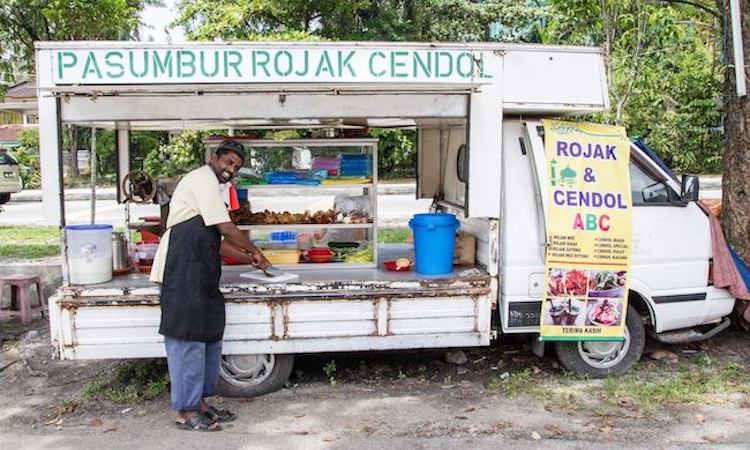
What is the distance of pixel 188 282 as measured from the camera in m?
4.21

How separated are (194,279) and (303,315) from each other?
809mm

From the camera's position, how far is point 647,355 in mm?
5680

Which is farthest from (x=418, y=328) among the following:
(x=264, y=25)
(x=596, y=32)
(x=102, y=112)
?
(x=264, y=25)

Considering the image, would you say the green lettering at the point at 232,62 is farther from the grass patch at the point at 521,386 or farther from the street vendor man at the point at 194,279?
the grass patch at the point at 521,386

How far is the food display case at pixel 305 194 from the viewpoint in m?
5.37

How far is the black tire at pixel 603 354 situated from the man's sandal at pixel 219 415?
2344mm

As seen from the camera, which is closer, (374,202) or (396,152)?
(374,202)

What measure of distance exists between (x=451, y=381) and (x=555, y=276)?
1088mm

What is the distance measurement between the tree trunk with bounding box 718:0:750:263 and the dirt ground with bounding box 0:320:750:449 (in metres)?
0.92

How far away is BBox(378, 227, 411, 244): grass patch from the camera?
29.8 ft

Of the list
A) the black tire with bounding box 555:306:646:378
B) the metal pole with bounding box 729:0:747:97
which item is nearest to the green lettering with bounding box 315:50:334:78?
the black tire with bounding box 555:306:646:378

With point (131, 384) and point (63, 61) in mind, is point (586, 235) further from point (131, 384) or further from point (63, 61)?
point (63, 61)

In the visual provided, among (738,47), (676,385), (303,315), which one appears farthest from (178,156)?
(676,385)

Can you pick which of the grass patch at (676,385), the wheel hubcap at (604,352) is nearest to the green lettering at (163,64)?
the wheel hubcap at (604,352)
